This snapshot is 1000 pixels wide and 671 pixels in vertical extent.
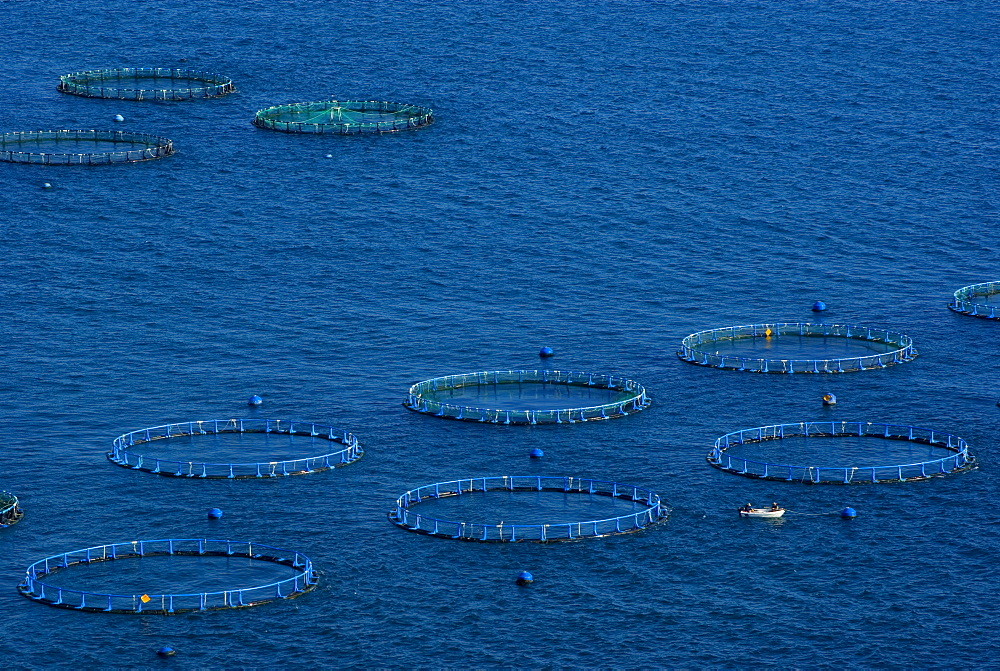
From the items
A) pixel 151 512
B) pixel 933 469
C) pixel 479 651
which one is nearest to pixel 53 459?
pixel 151 512

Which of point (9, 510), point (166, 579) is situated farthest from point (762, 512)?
point (9, 510)

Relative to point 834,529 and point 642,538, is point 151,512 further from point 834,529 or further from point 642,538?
point 834,529

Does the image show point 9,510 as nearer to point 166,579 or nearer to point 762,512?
point 166,579

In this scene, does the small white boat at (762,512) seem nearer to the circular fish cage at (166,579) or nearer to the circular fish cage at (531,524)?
the circular fish cage at (531,524)

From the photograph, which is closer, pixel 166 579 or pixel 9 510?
pixel 166 579

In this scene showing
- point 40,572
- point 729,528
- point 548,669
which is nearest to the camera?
point 548,669

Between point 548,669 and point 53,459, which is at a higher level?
point 53,459
